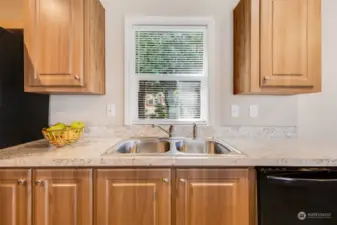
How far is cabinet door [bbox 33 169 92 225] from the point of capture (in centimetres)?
152

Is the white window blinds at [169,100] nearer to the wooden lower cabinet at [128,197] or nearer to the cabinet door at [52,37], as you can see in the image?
the cabinet door at [52,37]

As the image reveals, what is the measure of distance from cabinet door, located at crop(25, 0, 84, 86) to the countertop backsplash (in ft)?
2.22

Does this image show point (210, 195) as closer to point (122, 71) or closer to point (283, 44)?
point (283, 44)

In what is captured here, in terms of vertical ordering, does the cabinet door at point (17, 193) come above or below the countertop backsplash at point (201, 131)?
below

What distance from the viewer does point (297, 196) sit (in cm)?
152

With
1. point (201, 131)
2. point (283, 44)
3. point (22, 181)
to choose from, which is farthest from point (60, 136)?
point (283, 44)

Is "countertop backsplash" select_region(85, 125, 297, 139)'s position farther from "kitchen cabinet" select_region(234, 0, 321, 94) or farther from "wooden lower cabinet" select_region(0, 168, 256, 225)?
"wooden lower cabinet" select_region(0, 168, 256, 225)

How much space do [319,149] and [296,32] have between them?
2.82ft

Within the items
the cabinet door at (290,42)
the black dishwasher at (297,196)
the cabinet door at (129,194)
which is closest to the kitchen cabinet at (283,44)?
the cabinet door at (290,42)

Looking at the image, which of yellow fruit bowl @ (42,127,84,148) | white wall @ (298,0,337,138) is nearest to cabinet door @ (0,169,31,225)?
yellow fruit bowl @ (42,127,84,148)

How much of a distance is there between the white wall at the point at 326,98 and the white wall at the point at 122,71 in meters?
0.14

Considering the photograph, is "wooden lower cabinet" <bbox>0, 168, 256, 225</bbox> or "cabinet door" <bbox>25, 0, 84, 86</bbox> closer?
"wooden lower cabinet" <bbox>0, 168, 256, 225</bbox>

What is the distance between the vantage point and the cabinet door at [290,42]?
190 cm

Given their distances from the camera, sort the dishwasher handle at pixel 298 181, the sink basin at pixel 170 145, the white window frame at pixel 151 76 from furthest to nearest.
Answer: the white window frame at pixel 151 76 → the sink basin at pixel 170 145 → the dishwasher handle at pixel 298 181
